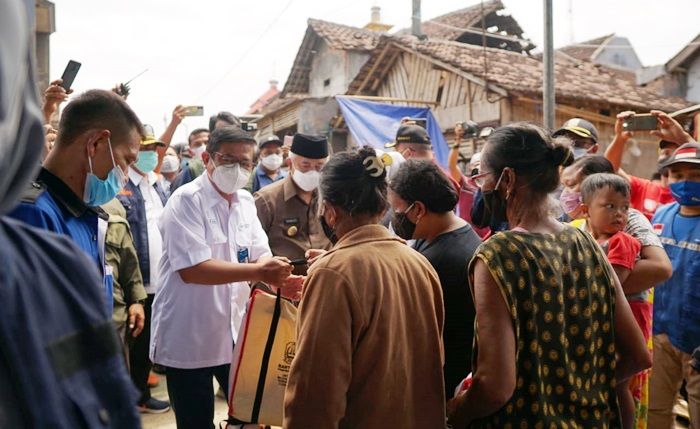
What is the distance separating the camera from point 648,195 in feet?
16.8

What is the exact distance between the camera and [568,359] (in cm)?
205

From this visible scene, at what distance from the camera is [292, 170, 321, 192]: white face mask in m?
4.15

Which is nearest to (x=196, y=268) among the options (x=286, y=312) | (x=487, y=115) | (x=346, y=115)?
(x=286, y=312)

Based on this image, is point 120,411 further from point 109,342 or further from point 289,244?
point 289,244

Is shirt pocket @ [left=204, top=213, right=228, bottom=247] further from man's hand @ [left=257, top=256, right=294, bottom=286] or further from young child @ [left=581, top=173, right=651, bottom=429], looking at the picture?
young child @ [left=581, top=173, right=651, bottom=429]

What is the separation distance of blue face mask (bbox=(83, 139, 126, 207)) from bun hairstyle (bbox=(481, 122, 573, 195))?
1.64 m

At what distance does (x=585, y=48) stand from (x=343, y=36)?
42.6ft

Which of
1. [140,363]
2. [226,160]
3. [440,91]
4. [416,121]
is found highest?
[440,91]

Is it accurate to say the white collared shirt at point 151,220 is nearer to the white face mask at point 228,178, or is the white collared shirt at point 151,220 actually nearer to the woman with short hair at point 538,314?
the white face mask at point 228,178

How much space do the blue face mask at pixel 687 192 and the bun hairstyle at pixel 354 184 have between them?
2730 millimetres

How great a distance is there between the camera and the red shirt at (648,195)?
4.81 m

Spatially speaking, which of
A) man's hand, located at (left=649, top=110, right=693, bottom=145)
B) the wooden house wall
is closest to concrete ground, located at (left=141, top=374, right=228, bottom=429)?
man's hand, located at (left=649, top=110, right=693, bottom=145)

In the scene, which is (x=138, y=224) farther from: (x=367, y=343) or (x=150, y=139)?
A: (x=367, y=343)

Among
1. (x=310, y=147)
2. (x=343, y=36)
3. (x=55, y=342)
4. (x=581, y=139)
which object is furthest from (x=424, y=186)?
(x=343, y=36)
